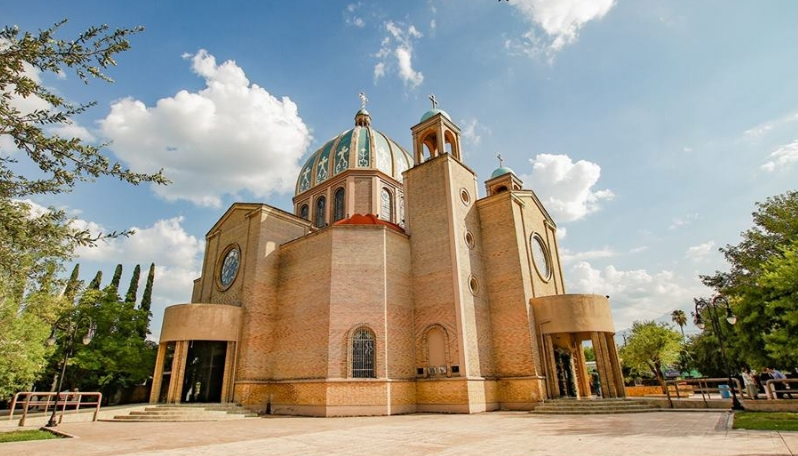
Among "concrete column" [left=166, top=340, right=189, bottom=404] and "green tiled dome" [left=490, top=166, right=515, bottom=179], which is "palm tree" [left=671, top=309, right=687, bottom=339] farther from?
"concrete column" [left=166, top=340, right=189, bottom=404]

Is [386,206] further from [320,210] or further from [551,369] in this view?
[551,369]

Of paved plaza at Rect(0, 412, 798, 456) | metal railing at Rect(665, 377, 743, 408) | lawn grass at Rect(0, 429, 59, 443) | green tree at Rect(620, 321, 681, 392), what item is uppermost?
green tree at Rect(620, 321, 681, 392)

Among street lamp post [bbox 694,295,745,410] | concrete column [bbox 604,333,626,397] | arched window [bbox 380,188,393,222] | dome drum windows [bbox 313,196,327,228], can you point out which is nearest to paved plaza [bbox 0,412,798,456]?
street lamp post [bbox 694,295,745,410]

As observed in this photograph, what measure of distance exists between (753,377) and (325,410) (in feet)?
67.1

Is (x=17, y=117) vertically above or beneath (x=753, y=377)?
above

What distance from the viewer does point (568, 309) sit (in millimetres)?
18203

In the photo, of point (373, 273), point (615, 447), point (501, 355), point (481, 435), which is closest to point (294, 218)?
point (373, 273)

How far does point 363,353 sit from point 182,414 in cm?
708

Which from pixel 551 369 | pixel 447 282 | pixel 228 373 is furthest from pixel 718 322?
pixel 228 373

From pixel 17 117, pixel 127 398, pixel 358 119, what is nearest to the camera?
pixel 17 117

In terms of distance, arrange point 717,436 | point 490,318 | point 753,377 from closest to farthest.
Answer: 1. point 717,436
2. point 490,318
3. point 753,377

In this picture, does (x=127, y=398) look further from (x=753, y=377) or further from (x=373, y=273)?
(x=753, y=377)

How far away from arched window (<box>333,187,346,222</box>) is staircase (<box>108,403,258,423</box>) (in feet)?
41.0

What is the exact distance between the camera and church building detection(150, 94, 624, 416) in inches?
676
